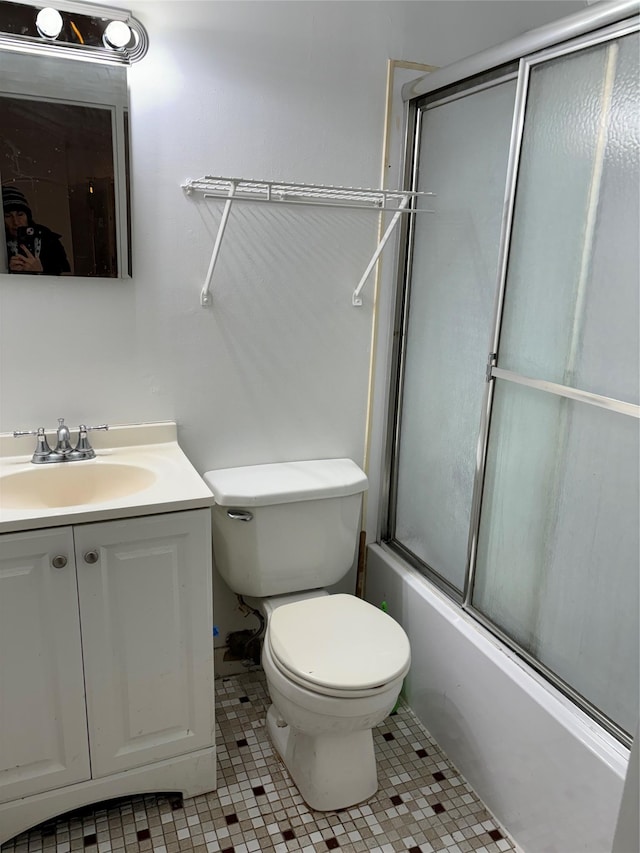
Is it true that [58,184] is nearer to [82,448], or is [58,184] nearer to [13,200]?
[13,200]

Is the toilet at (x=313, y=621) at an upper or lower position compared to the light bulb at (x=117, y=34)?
lower

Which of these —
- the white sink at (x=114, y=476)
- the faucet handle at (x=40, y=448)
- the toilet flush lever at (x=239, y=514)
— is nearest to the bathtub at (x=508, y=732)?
the toilet flush lever at (x=239, y=514)

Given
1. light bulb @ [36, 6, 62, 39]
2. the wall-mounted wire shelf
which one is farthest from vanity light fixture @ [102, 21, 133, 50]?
the wall-mounted wire shelf

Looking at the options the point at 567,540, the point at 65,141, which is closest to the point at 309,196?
the point at 65,141

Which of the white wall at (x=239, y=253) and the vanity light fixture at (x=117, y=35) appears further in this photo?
the white wall at (x=239, y=253)

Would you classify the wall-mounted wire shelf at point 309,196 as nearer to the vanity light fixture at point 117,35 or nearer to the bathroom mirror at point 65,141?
the bathroom mirror at point 65,141

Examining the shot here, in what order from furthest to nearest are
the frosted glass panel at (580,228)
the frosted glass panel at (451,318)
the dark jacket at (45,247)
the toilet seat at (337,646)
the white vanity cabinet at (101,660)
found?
the frosted glass panel at (451,318) < the dark jacket at (45,247) < the toilet seat at (337,646) < the white vanity cabinet at (101,660) < the frosted glass panel at (580,228)

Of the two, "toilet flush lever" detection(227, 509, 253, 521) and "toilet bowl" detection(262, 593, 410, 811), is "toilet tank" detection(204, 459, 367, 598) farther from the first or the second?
"toilet bowl" detection(262, 593, 410, 811)

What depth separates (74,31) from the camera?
1.56 m

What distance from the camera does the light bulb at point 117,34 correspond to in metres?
1.58

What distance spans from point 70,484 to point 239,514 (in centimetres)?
46

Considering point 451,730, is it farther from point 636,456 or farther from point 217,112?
point 217,112

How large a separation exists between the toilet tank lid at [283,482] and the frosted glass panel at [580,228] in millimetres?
622

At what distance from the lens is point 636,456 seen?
1.32m
